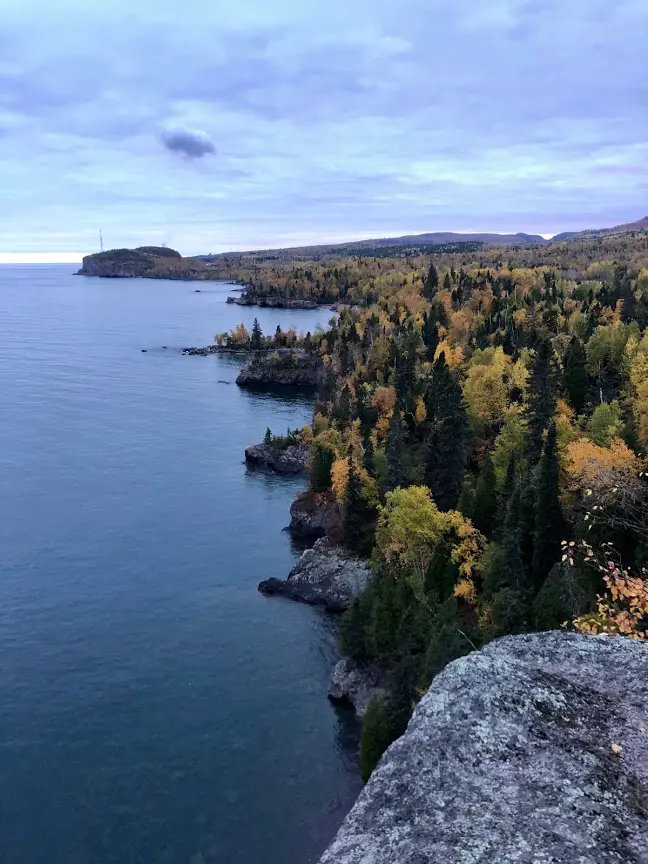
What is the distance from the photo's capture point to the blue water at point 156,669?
119ft

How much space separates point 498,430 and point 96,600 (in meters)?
48.1

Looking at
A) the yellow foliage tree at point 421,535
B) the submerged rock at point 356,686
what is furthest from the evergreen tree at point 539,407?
the submerged rock at point 356,686

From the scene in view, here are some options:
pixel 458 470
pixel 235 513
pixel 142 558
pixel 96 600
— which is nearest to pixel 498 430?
pixel 458 470

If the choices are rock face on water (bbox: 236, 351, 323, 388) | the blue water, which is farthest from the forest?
rock face on water (bbox: 236, 351, 323, 388)

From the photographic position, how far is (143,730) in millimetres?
42625

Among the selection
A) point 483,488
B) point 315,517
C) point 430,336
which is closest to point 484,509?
point 483,488

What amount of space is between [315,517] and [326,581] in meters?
14.4

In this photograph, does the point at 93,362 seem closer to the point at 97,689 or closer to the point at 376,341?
the point at 376,341

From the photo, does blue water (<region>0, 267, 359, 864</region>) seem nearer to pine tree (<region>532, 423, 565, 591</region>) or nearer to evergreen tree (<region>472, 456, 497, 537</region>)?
evergreen tree (<region>472, 456, 497, 537</region>)

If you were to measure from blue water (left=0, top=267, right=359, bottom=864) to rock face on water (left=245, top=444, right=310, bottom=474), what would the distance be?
2632 millimetres

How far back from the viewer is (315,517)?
7362 cm

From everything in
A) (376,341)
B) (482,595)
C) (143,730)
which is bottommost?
A: (143,730)

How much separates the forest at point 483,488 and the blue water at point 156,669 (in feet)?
20.2

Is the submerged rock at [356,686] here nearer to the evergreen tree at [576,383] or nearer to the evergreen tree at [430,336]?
the evergreen tree at [576,383]
